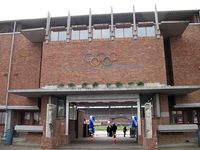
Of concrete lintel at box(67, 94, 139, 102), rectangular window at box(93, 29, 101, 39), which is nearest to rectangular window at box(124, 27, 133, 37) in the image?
rectangular window at box(93, 29, 101, 39)

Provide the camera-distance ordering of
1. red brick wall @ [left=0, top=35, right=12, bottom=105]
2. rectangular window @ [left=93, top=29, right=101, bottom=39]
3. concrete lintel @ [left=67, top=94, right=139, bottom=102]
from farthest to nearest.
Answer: red brick wall @ [left=0, top=35, right=12, bottom=105], rectangular window @ [left=93, top=29, right=101, bottom=39], concrete lintel @ [left=67, top=94, right=139, bottom=102]

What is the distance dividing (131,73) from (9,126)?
1323 centimetres

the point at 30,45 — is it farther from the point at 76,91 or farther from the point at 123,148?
the point at 123,148

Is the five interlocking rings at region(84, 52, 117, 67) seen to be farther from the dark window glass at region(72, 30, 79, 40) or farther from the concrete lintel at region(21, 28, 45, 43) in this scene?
the concrete lintel at region(21, 28, 45, 43)

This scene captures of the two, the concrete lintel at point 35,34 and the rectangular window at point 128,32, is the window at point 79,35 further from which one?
the rectangular window at point 128,32

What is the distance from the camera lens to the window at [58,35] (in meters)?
23.2

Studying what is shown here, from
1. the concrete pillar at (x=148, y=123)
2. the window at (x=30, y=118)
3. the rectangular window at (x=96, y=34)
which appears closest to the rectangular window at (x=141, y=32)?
the rectangular window at (x=96, y=34)

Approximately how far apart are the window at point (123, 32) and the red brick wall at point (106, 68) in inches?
21.4

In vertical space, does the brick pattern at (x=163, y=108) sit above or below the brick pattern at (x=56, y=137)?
above

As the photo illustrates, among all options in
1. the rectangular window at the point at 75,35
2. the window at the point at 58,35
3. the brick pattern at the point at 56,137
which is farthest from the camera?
the window at the point at 58,35

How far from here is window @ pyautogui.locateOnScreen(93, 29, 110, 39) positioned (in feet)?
74.5

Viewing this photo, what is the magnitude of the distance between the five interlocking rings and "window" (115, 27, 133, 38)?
6.20ft

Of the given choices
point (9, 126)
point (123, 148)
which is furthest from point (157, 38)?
point (9, 126)

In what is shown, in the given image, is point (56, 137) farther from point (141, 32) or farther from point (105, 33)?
point (141, 32)
